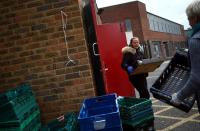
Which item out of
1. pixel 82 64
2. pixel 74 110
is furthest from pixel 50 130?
pixel 82 64

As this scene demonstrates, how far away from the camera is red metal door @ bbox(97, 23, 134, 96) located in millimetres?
7277

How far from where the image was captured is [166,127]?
6.29 metres

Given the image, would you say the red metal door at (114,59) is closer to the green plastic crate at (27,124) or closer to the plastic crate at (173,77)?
the green plastic crate at (27,124)

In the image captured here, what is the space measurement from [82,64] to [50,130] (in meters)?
1.20

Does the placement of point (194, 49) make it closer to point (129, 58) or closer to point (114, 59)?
point (129, 58)

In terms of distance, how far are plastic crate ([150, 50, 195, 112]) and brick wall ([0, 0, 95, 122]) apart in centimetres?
145

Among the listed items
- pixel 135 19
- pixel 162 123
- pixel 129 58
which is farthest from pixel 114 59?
pixel 135 19

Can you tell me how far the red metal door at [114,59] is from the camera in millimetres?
7277

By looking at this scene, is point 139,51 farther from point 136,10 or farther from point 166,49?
point 166,49

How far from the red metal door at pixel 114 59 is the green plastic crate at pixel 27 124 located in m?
2.46

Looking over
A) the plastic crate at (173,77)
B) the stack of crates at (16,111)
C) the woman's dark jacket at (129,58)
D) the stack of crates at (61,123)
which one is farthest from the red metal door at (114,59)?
the plastic crate at (173,77)

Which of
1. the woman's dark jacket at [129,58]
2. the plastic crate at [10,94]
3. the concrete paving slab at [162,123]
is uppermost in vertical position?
the woman's dark jacket at [129,58]

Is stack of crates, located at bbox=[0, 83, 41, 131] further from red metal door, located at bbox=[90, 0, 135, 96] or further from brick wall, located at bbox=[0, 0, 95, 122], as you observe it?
red metal door, located at bbox=[90, 0, 135, 96]

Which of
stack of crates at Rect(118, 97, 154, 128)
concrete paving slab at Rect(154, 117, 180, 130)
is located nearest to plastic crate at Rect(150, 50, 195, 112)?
stack of crates at Rect(118, 97, 154, 128)
